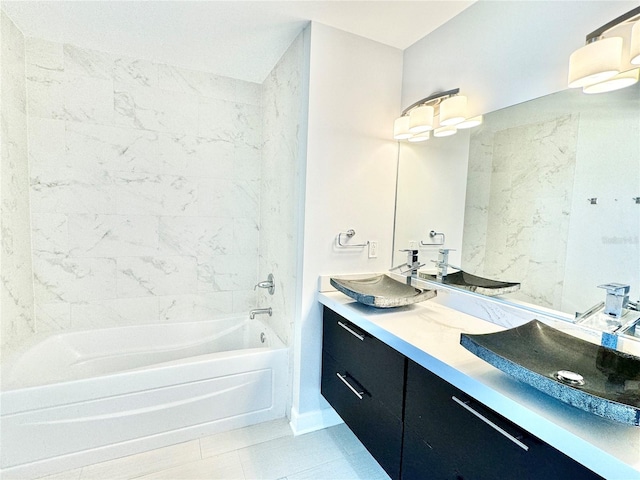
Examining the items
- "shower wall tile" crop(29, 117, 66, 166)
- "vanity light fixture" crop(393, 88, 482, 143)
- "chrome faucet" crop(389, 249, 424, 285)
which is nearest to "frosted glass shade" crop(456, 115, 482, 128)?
"vanity light fixture" crop(393, 88, 482, 143)

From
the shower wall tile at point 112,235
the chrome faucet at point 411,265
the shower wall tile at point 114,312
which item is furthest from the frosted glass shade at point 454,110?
the shower wall tile at point 114,312

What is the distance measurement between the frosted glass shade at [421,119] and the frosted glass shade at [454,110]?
82mm

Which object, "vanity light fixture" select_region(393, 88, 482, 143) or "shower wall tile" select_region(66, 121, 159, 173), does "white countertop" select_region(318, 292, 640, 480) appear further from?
"shower wall tile" select_region(66, 121, 159, 173)

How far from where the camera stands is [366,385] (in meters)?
1.60

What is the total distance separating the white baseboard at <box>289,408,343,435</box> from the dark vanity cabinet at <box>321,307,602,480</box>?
0.83ft

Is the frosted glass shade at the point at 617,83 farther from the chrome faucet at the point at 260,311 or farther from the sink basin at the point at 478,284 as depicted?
the chrome faucet at the point at 260,311

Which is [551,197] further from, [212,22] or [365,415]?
[212,22]

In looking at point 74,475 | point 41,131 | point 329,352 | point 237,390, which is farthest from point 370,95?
point 74,475

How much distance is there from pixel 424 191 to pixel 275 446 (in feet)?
6.30

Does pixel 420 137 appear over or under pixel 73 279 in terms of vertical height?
over

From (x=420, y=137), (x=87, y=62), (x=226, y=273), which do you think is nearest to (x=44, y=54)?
(x=87, y=62)

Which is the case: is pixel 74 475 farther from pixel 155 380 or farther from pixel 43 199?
pixel 43 199

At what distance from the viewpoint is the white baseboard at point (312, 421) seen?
81.0 inches

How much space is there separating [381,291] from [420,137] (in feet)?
3.58
